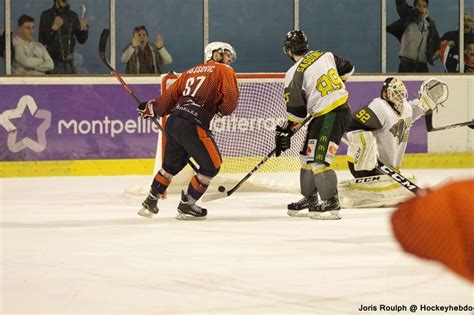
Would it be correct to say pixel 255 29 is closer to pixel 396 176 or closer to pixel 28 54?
pixel 28 54

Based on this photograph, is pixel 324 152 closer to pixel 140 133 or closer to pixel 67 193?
pixel 67 193

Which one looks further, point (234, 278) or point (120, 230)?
point (120, 230)

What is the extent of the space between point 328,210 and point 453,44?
4270 millimetres

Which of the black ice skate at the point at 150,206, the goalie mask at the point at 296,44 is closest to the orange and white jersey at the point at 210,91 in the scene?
the goalie mask at the point at 296,44

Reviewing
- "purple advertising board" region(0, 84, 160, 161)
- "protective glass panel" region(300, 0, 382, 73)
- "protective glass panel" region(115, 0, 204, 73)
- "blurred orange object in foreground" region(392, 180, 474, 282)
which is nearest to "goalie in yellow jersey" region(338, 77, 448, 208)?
"purple advertising board" region(0, 84, 160, 161)

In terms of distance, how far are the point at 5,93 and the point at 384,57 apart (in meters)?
3.45

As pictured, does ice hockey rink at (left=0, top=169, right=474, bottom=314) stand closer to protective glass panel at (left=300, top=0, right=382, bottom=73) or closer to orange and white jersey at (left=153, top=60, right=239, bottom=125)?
orange and white jersey at (left=153, top=60, right=239, bottom=125)

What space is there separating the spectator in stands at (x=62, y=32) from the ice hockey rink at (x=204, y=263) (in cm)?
207

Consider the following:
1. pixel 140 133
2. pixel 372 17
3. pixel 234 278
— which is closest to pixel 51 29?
pixel 140 133

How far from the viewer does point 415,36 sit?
8602 mm

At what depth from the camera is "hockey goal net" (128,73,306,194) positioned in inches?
244

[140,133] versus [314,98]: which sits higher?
[314,98]

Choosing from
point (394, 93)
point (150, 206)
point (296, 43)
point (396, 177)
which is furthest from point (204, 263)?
point (394, 93)

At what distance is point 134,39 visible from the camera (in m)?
7.91
